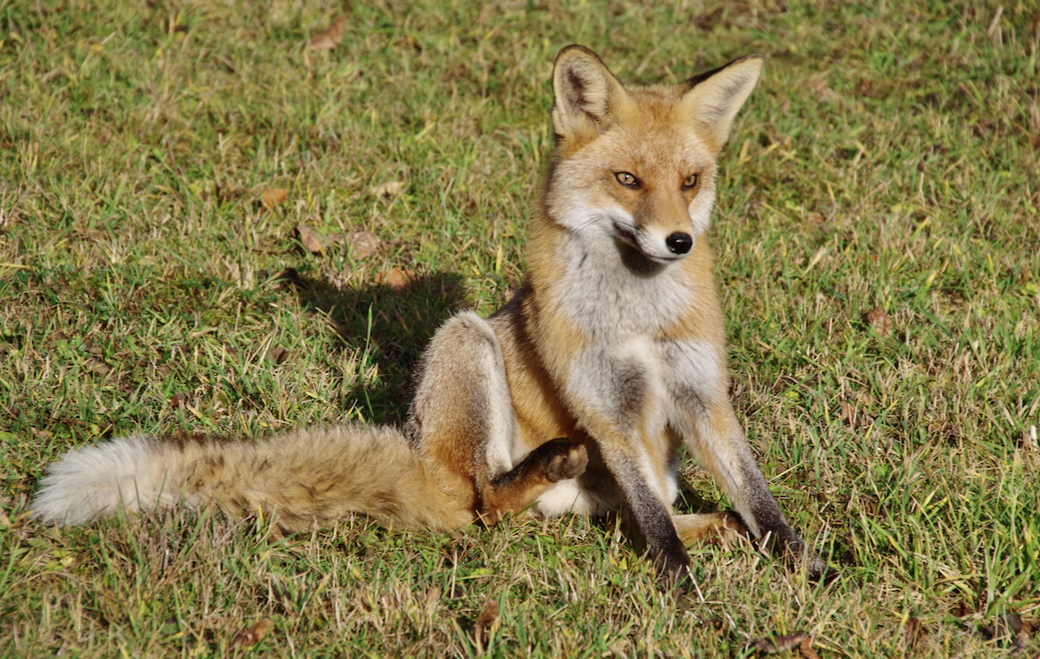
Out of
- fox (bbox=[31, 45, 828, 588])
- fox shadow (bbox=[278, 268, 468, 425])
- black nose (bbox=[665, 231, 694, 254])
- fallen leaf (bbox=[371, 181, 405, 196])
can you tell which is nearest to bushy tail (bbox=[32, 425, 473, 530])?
fox (bbox=[31, 45, 828, 588])

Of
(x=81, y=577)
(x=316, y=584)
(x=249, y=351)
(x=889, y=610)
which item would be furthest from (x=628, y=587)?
(x=249, y=351)

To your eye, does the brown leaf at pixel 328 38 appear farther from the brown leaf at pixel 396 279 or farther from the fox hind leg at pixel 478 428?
the fox hind leg at pixel 478 428

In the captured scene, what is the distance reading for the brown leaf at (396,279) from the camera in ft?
17.3

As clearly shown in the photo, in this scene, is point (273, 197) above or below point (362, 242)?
above

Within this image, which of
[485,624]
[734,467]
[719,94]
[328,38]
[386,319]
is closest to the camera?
[485,624]

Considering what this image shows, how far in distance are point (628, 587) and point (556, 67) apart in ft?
6.62

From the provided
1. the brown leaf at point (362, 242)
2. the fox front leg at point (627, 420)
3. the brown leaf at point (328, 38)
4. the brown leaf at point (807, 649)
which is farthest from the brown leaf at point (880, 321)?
the brown leaf at point (328, 38)

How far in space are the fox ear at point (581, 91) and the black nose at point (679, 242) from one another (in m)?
0.68

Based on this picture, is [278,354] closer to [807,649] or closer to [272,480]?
[272,480]

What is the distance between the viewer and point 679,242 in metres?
3.21

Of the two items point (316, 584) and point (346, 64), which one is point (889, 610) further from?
point (346, 64)

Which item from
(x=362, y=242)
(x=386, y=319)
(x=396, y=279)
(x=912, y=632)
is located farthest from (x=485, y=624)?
(x=362, y=242)

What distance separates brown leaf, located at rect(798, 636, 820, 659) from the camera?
2918mm

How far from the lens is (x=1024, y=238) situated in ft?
17.4
